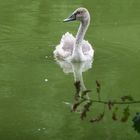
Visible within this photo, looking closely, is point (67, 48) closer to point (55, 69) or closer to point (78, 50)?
point (78, 50)

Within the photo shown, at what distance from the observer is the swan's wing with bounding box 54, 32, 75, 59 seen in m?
8.41

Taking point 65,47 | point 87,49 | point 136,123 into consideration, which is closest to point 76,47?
point 87,49

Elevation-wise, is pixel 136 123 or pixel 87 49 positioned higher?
pixel 136 123

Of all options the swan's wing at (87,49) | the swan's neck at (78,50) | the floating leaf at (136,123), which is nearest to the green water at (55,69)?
the swan's wing at (87,49)

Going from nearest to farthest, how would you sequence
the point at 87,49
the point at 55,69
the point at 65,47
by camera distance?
the point at 55,69
the point at 87,49
the point at 65,47

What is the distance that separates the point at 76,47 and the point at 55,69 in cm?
85

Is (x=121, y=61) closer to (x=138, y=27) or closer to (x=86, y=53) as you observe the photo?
(x=86, y=53)

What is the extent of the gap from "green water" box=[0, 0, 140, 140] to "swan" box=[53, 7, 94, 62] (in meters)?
0.14

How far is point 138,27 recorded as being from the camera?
10.3 m

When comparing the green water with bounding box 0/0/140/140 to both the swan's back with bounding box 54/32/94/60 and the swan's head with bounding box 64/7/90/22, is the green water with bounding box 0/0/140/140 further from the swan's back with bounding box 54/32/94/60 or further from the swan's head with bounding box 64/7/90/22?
the swan's head with bounding box 64/7/90/22

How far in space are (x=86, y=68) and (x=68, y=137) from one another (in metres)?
2.74

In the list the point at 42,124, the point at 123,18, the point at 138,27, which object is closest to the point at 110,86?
the point at 42,124

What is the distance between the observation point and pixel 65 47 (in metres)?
8.81

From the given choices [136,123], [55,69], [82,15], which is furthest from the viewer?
[82,15]
